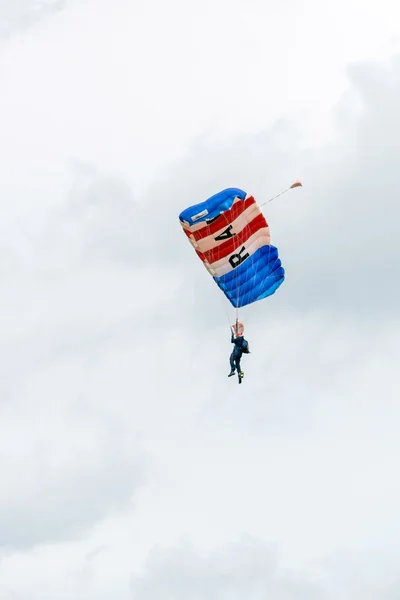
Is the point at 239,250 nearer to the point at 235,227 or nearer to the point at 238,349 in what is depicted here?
the point at 235,227

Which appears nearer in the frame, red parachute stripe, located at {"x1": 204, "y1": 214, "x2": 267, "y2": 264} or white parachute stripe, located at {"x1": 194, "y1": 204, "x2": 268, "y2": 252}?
white parachute stripe, located at {"x1": 194, "y1": 204, "x2": 268, "y2": 252}

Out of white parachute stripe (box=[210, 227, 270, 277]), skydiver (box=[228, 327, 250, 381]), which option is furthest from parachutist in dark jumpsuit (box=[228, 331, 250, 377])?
white parachute stripe (box=[210, 227, 270, 277])

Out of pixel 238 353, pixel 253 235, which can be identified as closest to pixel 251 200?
pixel 253 235

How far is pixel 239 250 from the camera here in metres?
66.4

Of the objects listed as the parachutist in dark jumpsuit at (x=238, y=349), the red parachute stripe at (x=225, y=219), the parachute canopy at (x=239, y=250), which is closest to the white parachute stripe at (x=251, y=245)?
→ the parachute canopy at (x=239, y=250)

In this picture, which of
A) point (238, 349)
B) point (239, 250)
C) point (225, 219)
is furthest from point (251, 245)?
point (238, 349)

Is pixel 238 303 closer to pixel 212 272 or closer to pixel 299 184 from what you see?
pixel 212 272

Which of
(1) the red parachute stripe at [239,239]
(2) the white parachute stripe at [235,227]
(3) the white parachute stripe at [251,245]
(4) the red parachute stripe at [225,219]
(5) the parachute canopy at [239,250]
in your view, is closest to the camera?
(4) the red parachute stripe at [225,219]

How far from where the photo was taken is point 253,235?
218ft

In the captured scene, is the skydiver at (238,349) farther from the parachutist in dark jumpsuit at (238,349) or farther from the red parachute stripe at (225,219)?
the red parachute stripe at (225,219)

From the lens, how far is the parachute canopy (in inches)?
2581

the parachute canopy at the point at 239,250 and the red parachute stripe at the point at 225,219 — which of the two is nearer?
the red parachute stripe at the point at 225,219

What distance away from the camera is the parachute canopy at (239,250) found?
65.6m

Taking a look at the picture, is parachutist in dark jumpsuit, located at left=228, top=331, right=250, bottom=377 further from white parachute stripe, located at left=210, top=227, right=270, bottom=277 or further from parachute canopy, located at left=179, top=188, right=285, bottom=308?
white parachute stripe, located at left=210, top=227, right=270, bottom=277
